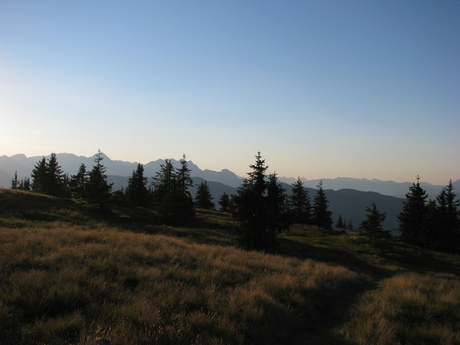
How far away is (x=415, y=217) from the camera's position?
38125mm

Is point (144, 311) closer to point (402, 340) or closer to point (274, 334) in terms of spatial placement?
point (274, 334)

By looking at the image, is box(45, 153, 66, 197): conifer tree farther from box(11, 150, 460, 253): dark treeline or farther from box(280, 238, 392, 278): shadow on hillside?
box(280, 238, 392, 278): shadow on hillside

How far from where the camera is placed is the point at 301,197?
51969 mm

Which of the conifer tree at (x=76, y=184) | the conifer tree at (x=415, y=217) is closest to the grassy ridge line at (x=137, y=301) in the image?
the conifer tree at (x=76, y=184)

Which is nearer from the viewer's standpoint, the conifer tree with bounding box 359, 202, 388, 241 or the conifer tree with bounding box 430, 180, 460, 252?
the conifer tree with bounding box 359, 202, 388, 241

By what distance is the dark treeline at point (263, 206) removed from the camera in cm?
1719

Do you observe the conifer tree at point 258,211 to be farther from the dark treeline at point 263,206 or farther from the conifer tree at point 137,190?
the conifer tree at point 137,190

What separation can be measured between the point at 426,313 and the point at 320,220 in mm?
46985

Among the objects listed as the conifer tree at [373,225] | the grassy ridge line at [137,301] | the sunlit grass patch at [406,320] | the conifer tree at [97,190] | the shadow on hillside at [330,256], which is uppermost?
the conifer tree at [97,190]

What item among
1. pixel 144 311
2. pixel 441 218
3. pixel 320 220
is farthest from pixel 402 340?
pixel 320 220

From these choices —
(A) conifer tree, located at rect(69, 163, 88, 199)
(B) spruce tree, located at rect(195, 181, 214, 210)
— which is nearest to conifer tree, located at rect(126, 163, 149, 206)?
(A) conifer tree, located at rect(69, 163, 88, 199)

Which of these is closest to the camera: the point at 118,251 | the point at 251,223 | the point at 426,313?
the point at 426,313

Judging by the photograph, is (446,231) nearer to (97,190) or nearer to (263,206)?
(263,206)

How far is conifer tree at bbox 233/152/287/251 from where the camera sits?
17.0 m
